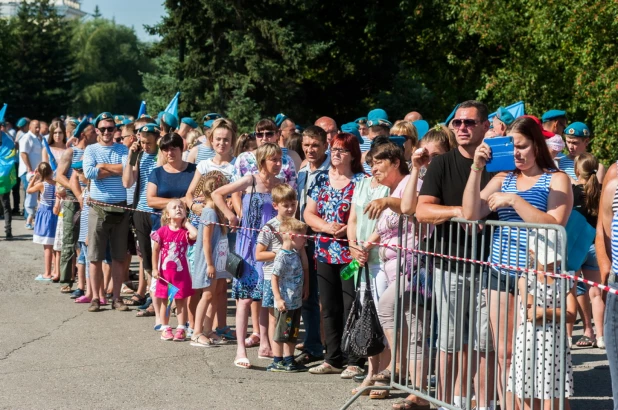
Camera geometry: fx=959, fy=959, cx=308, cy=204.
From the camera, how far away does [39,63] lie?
63.7m

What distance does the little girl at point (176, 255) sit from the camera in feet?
31.0

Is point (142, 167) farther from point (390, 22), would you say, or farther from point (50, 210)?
point (390, 22)

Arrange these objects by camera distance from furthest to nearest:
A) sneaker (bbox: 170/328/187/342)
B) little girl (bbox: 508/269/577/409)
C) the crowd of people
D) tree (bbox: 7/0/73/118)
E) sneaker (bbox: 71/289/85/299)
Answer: tree (bbox: 7/0/73/118) → sneaker (bbox: 71/289/85/299) → sneaker (bbox: 170/328/187/342) → the crowd of people → little girl (bbox: 508/269/577/409)

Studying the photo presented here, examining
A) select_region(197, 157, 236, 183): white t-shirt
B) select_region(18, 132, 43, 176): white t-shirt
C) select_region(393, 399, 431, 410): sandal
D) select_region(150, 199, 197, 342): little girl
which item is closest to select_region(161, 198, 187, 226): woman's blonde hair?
select_region(150, 199, 197, 342): little girl

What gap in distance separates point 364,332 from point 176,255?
2995 mm

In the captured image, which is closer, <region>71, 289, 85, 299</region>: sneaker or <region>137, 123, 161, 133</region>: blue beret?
<region>137, 123, 161, 133</region>: blue beret

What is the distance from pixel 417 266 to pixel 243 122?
78.5 feet

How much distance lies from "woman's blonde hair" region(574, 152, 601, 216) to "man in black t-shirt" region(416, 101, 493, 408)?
10.6 ft

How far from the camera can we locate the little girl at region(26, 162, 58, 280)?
13.4 meters

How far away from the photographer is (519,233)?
531cm

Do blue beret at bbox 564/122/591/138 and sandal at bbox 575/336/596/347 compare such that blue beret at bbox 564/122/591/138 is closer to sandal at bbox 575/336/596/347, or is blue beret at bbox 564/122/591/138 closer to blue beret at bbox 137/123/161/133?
sandal at bbox 575/336/596/347

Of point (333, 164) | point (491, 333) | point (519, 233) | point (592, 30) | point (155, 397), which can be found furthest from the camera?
point (592, 30)

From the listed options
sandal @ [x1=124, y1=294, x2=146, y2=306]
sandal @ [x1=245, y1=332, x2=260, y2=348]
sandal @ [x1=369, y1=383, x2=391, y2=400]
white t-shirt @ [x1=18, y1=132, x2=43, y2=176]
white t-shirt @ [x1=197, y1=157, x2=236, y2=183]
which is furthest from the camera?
white t-shirt @ [x1=18, y1=132, x2=43, y2=176]

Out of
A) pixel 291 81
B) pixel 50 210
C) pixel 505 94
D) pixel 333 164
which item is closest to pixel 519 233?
pixel 333 164
